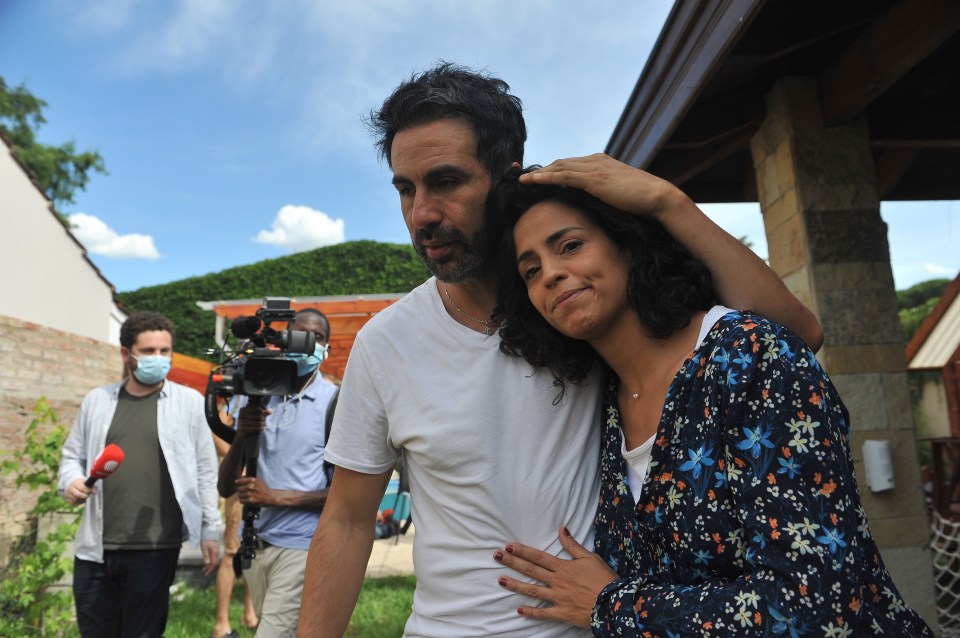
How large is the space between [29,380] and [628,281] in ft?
19.5

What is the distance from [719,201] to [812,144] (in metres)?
1.55

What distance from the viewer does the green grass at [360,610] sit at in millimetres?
5215

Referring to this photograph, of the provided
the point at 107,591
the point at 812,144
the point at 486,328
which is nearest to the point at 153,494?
the point at 107,591

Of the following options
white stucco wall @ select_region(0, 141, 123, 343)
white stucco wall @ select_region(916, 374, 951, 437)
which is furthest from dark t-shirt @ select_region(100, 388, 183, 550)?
white stucco wall @ select_region(916, 374, 951, 437)

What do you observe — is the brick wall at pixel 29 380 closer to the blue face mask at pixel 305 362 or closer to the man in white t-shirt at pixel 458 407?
the blue face mask at pixel 305 362

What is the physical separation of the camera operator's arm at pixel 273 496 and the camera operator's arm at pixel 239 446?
11cm

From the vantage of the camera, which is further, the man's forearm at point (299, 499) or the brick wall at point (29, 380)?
the brick wall at point (29, 380)

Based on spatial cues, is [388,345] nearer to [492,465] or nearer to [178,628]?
[492,465]

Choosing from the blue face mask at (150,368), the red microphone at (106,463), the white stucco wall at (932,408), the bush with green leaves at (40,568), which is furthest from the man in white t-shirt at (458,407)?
the white stucco wall at (932,408)

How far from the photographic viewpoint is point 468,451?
146 centimetres

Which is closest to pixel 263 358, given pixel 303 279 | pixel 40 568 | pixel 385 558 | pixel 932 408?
pixel 40 568

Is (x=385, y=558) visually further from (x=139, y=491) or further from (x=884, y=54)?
(x=884, y=54)

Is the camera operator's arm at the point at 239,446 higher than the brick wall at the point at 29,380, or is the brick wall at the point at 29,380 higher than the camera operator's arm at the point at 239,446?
the brick wall at the point at 29,380

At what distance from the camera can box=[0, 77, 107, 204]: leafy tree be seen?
2569 centimetres
